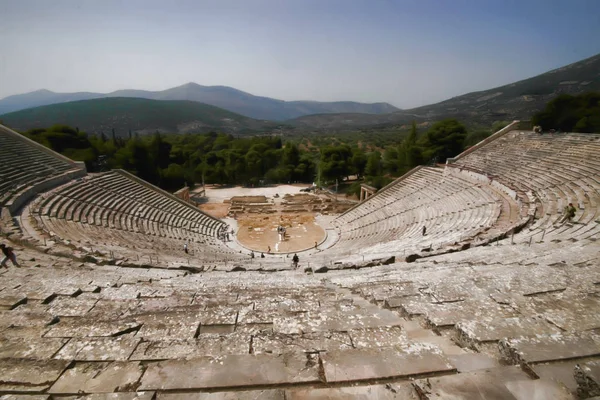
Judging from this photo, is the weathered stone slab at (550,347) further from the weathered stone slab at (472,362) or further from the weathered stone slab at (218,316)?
the weathered stone slab at (218,316)

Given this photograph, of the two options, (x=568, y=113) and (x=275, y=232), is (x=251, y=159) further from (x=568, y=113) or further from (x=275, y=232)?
(x=568, y=113)

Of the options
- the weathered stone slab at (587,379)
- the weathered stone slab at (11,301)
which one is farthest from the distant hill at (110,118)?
the weathered stone slab at (587,379)

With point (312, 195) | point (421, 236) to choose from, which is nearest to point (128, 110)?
point (312, 195)

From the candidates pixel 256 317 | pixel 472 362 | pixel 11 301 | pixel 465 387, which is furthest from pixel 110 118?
pixel 465 387

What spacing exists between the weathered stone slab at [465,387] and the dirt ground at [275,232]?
1853 cm

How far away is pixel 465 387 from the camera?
2072 mm

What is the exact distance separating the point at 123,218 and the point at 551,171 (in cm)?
2624

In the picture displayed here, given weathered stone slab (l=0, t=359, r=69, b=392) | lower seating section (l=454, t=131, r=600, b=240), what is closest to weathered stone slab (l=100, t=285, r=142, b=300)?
weathered stone slab (l=0, t=359, r=69, b=392)

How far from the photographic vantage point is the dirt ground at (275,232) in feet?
71.0

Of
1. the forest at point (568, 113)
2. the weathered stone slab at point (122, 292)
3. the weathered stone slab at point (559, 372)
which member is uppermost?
the forest at point (568, 113)

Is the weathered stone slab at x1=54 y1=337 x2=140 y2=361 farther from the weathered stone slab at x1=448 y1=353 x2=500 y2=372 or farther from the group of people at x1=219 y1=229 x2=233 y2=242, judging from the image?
the group of people at x1=219 y1=229 x2=233 y2=242

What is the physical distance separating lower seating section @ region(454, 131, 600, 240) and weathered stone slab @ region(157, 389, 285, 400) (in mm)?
11284

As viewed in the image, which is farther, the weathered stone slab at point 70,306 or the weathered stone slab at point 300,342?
the weathered stone slab at point 70,306

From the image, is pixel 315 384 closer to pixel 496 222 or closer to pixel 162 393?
pixel 162 393
